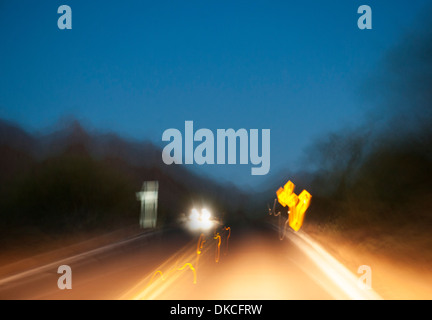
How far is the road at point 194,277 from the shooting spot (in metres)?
8.28

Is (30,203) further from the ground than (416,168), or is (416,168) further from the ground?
(416,168)

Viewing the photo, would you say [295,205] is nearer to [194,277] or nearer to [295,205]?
[295,205]

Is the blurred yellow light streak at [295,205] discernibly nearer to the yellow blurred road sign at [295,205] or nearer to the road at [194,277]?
the yellow blurred road sign at [295,205]

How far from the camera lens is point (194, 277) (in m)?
10.4

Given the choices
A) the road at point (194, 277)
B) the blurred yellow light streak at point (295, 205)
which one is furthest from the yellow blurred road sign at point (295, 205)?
the road at point (194, 277)

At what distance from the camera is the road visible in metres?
8.28

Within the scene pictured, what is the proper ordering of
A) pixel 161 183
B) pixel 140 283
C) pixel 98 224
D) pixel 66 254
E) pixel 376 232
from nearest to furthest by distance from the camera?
pixel 140 283, pixel 66 254, pixel 376 232, pixel 98 224, pixel 161 183

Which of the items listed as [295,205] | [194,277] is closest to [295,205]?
[295,205]

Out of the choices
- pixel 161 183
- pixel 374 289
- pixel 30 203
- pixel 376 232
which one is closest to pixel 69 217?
pixel 30 203

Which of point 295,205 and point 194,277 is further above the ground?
point 295,205

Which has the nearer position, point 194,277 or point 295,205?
point 194,277
